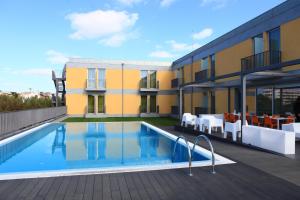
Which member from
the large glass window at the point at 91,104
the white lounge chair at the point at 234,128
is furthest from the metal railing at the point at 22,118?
the white lounge chair at the point at 234,128

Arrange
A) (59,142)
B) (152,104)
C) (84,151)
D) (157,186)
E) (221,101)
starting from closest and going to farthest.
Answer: (157,186), (84,151), (59,142), (221,101), (152,104)

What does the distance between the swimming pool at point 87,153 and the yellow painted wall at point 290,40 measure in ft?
21.5

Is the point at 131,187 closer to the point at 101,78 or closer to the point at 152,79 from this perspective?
the point at 101,78

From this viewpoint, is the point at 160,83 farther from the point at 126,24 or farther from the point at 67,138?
the point at 67,138

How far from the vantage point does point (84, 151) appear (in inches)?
382

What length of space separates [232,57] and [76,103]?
50.2ft

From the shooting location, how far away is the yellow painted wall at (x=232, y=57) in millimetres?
14891

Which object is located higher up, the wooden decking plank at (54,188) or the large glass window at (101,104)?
the large glass window at (101,104)

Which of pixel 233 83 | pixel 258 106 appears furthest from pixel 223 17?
pixel 258 106

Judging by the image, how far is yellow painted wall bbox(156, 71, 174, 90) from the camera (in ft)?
87.7

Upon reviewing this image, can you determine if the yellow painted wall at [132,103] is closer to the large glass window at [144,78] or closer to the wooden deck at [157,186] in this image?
the large glass window at [144,78]

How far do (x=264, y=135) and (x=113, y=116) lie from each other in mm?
19186

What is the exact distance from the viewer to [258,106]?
14875 mm

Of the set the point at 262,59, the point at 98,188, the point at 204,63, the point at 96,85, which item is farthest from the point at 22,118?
the point at 204,63
